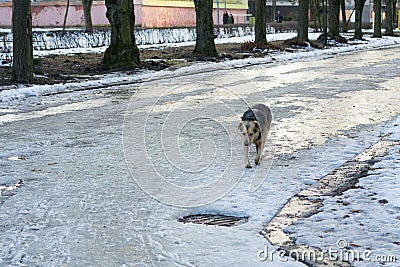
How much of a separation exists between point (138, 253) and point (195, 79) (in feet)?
48.4

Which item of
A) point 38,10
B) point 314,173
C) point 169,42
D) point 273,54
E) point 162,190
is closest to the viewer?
point 162,190

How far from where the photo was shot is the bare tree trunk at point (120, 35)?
22.5 m

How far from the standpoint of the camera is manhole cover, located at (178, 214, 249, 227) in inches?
241

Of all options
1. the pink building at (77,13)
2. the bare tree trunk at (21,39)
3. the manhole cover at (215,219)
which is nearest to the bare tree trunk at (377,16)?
the pink building at (77,13)

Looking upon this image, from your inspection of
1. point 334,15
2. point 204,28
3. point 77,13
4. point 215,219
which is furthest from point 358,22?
point 215,219

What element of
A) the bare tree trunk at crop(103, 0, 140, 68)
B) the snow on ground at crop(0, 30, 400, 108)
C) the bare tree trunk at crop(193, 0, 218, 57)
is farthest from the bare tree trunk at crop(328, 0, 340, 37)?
the bare tree trunk at crop(103, 0, 140, 68)

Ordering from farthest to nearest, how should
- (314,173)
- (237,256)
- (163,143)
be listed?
(163,143)
(314,173)
(237,256)

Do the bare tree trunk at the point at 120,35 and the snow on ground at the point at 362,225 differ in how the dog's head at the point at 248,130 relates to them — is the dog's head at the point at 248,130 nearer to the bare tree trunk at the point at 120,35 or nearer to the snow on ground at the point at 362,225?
the snow on ground at the point at 362,225

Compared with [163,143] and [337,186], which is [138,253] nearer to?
[337,186]

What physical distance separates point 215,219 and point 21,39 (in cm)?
1307

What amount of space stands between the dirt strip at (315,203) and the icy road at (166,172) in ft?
0.32

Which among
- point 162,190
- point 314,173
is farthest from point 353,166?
point 162,190

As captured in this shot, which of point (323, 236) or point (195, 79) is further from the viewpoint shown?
point (195, 79)

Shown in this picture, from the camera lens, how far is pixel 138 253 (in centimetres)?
538
